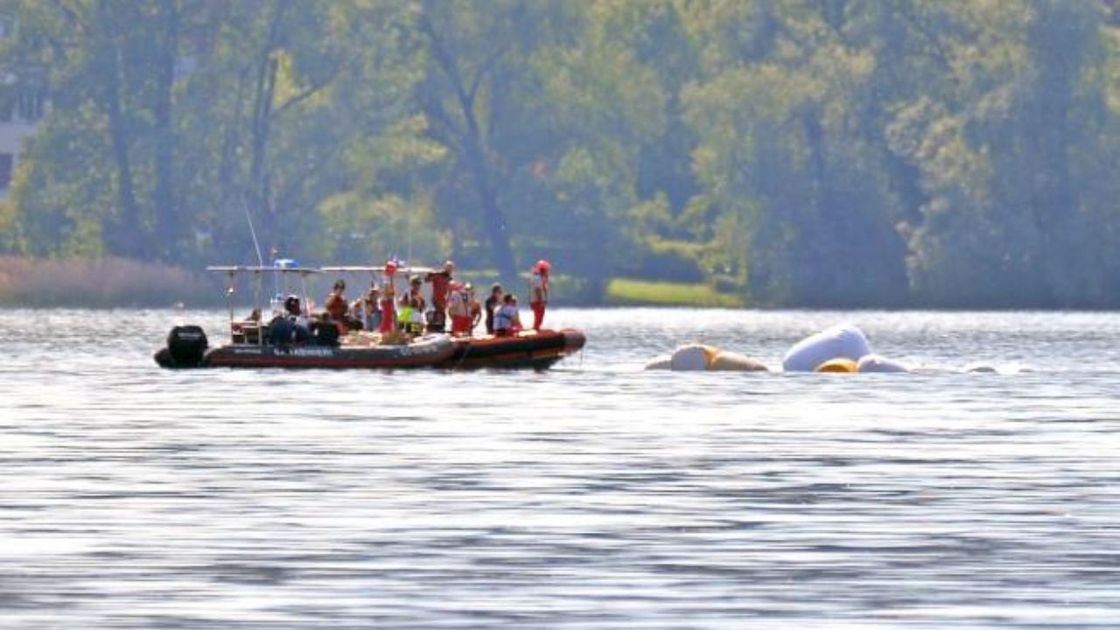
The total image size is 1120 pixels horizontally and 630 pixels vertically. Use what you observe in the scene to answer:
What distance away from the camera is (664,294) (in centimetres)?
16862

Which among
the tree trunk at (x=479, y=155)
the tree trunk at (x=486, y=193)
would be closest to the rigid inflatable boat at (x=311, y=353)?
the tree trunk at (x=479, y=155)

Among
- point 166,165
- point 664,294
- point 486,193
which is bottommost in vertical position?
point 664,294

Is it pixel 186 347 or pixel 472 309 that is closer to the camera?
pixel 186 347

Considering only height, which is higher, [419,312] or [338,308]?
[338,308]

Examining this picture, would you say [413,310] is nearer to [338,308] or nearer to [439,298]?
[439,298]

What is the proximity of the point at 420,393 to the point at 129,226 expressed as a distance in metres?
102

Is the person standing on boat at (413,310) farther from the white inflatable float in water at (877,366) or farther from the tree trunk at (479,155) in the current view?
the tree trunk at (479,155)

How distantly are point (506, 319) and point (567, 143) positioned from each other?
335ft

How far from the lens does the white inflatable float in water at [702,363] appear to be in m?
72.8

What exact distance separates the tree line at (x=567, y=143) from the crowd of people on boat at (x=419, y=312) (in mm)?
81922

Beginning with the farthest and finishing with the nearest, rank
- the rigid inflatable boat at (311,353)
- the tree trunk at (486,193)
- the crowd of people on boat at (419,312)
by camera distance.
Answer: the tree trunk at (486,193)
the crowd of people on boat at (419,312)
the rigid inflatable boat at (311,353)

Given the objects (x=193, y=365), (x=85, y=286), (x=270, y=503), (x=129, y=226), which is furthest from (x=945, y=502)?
(x=129, y=226)

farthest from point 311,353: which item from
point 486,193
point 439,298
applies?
point 486,193

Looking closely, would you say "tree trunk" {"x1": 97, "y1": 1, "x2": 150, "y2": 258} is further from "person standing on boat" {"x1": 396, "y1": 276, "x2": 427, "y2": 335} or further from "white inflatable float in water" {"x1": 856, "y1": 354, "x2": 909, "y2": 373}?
"white inflatable float in water" {"x1": 856, "y1": 354, "x2": 909, "y2": 373}
